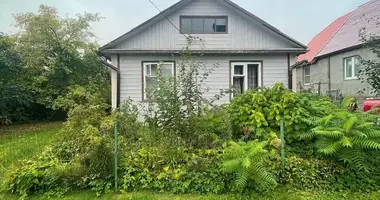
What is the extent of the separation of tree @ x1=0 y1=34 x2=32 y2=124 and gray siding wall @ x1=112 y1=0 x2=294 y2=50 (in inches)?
201

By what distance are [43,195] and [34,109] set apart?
43.9ft

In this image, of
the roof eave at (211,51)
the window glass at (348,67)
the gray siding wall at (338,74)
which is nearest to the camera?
the roof eave at (211,51)

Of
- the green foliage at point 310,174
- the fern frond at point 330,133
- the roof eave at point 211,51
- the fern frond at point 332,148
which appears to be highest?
the roof eave at point 211,51

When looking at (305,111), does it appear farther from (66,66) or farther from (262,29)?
(66,66)

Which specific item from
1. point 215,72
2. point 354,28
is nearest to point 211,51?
point 215,72

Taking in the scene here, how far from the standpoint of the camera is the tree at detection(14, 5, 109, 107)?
14.5 metres

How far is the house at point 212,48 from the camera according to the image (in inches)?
396

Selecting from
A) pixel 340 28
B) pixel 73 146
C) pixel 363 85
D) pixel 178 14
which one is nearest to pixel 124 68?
pixel 178 14

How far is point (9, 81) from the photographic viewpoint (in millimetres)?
11844

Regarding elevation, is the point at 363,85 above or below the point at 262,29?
below

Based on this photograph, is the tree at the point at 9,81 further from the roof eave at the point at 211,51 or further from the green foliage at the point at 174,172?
the green foliage at the point at 174,172

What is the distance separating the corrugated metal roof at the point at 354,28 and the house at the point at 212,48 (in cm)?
617

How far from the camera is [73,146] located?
528 centimetres

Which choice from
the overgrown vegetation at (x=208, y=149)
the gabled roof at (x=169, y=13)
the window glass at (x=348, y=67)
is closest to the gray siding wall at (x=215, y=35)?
the gabled roof at (x=169, y=13)
